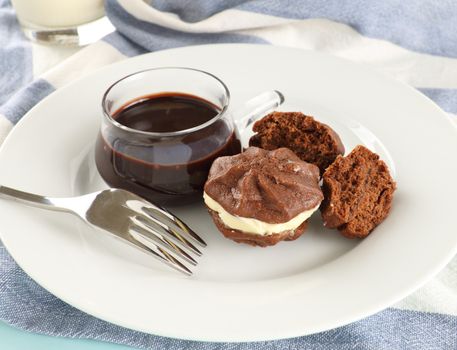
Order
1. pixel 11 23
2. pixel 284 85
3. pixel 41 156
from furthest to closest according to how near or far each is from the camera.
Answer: pixel 11 23 → pixel 284 85 → pixel 41 156

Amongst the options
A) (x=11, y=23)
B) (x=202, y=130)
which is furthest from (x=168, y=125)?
(x=11, y=23)

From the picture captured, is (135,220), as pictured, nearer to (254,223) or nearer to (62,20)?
(254,223)

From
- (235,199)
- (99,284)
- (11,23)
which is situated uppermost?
(235,199)

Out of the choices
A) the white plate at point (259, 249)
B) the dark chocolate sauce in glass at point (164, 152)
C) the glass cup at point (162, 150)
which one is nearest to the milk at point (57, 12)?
the white plate at point (259, 249)

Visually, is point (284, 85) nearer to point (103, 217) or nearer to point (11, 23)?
point (103, 217)

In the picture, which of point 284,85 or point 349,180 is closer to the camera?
point 349,180

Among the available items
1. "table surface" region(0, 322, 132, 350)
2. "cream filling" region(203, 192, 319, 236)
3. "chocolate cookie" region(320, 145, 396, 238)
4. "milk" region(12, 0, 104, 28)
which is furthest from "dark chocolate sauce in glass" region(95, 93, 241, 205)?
"milk" region(12, 0, 104, 28)

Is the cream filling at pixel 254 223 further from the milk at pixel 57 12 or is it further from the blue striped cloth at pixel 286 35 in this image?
the milk at pixel 57 12
